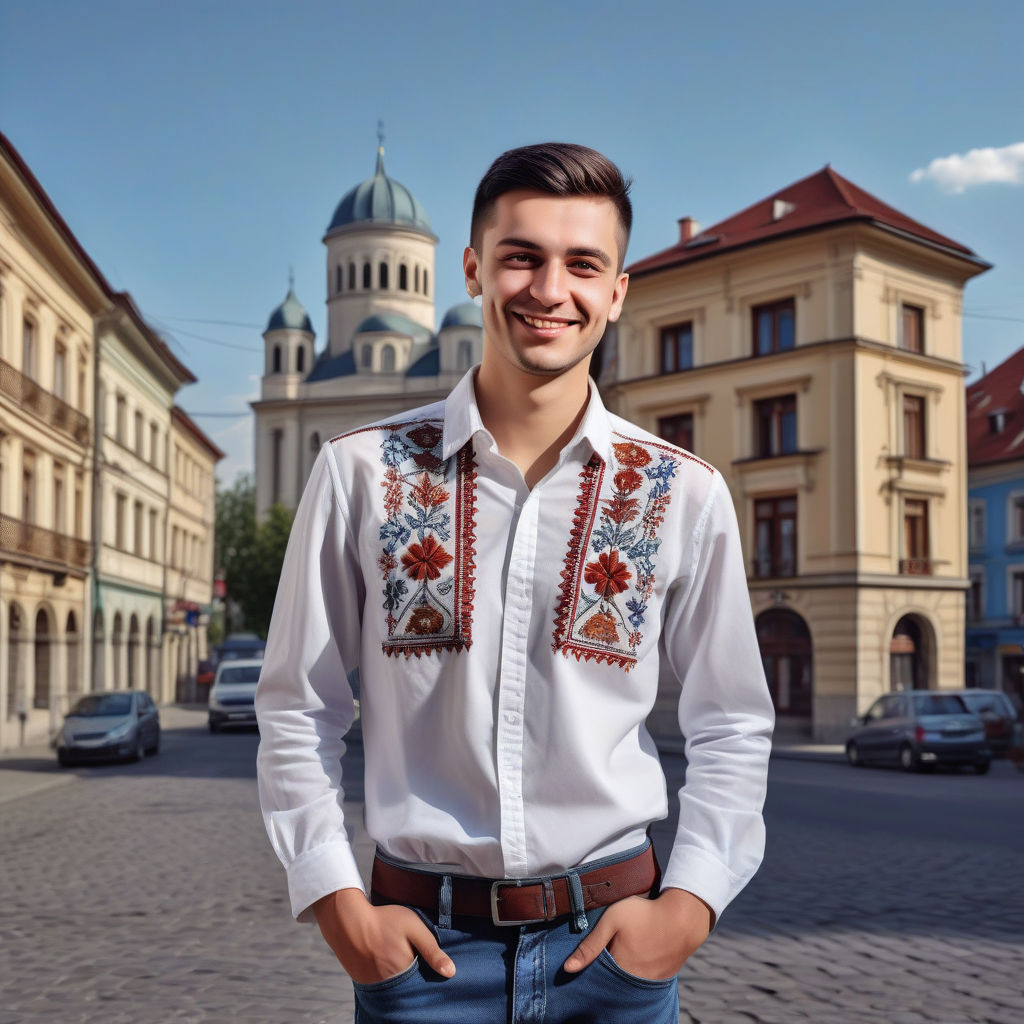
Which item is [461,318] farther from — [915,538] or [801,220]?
[915,538]

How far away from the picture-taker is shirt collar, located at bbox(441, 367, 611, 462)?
96.8 inches

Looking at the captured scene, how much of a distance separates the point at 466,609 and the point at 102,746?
77.0 feet

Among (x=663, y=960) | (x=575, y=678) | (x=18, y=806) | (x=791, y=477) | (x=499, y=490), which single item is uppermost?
(x=791, y=477)

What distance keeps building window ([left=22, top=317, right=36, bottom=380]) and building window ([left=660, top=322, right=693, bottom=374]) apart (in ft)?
58.9

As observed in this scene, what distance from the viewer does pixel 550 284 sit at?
7.93 feet

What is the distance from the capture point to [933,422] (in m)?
38.9

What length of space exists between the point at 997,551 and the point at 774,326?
54.8 feet

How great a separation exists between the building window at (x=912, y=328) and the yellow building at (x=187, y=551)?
27263 millimetres

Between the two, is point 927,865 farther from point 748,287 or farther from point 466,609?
point 748,287

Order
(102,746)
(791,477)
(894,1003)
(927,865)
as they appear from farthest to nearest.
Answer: (791,477) → (102,746) → (927,865) → (894,1003)

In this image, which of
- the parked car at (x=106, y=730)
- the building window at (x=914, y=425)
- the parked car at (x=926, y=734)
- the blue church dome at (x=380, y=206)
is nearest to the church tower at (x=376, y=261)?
the blue church dome at (x=380, y=206)

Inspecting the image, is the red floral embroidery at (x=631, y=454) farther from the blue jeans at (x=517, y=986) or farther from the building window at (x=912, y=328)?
the building window at (x=912, y=328)

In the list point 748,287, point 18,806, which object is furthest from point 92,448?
point 18,806

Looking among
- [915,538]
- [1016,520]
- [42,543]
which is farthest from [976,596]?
[42,543]
